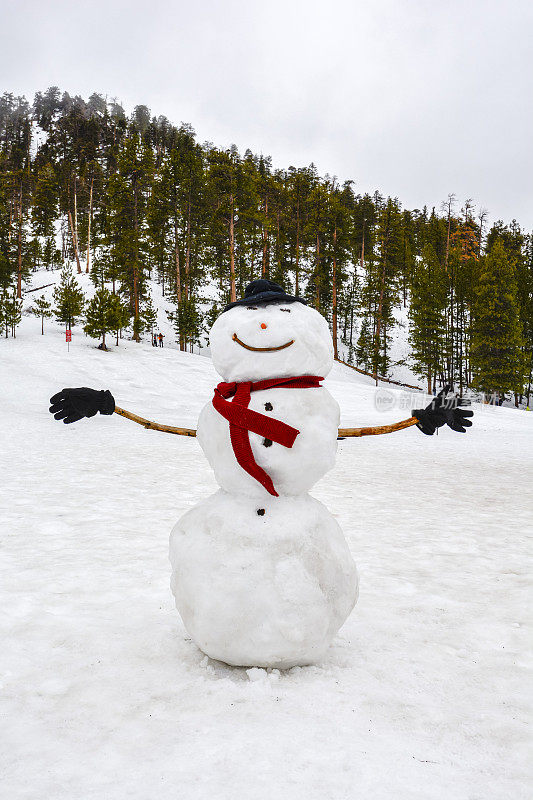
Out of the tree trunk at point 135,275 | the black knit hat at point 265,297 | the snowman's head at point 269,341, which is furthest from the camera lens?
the tree trunk at point 135,275

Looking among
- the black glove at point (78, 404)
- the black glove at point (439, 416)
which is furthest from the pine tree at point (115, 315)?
the black glove at point (439, 416)

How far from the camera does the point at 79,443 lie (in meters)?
9.49

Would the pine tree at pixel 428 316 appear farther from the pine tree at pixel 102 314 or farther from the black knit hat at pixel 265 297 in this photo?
the black knit hat at pixel 265 297

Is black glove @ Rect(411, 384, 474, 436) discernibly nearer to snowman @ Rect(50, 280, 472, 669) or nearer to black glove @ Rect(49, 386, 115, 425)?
snowman @ Rect(50, 280, 472, 669)

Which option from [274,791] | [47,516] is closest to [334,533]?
[274,791]

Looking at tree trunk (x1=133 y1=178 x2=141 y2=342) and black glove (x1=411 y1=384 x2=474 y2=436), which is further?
tree trunk (x1=133 y1=178 x2=141 y2=342)

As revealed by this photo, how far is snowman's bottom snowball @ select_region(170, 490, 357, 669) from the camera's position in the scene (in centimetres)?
215

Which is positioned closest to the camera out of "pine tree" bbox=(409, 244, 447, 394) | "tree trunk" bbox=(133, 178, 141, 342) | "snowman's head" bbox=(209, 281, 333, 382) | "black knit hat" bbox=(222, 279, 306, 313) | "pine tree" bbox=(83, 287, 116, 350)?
"snowman's head" bbox=(209, 281, 333, 382)

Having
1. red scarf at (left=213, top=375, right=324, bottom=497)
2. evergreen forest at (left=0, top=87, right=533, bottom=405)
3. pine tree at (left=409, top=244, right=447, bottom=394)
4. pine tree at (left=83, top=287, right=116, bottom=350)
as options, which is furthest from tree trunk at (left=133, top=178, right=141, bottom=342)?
red scarf at (left=213, top=375, right=324, bottom=497)

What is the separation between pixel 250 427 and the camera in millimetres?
2162

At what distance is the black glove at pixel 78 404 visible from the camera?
2.82 meters

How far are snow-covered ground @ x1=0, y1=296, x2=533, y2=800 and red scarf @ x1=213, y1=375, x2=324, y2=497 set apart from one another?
42.1 inches

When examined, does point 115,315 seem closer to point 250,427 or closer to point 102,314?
point 102,314

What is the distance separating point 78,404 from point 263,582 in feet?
5.37
